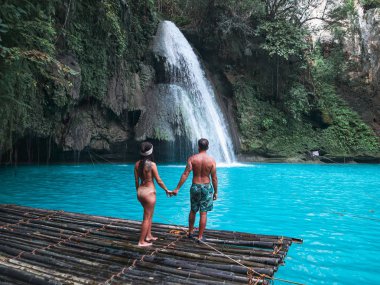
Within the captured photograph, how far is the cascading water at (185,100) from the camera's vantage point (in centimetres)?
1877

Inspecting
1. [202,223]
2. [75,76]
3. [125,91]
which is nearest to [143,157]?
[202,223]

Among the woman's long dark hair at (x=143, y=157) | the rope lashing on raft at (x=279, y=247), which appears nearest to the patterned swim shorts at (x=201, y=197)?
the woman's long dark hair at (x=143, y=157)

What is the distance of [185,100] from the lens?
19.3 metres

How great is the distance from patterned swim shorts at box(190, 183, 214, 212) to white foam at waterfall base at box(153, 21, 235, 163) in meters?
14.1

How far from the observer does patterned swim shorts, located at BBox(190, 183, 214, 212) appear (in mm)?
4555

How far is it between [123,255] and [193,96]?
16.4 metres

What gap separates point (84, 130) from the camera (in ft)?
56.2

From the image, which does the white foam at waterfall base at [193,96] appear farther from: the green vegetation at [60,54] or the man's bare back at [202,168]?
the man's bare back at [202,168]

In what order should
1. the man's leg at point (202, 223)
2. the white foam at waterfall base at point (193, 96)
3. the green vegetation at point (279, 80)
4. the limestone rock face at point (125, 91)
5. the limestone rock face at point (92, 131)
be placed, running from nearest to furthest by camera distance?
the man's leg at point (202, 223) < the limestone rock face at point (92, 131) < the limestone rock face at point (125, 91) < the white foam at waterfall base at point (193, 96) < the green vegetation at point (279, 80)

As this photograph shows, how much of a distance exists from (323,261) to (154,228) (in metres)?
2.34

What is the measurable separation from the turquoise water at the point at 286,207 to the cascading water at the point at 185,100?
6.14 meters

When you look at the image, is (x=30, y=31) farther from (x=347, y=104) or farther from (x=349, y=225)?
(x=347, y=104)

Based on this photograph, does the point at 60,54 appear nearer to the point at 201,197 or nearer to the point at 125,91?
the point at 125,91

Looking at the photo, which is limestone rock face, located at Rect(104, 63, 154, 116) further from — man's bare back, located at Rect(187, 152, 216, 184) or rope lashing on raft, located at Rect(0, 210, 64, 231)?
man's bare back, located at Rect(187, 152, 216, 184)
